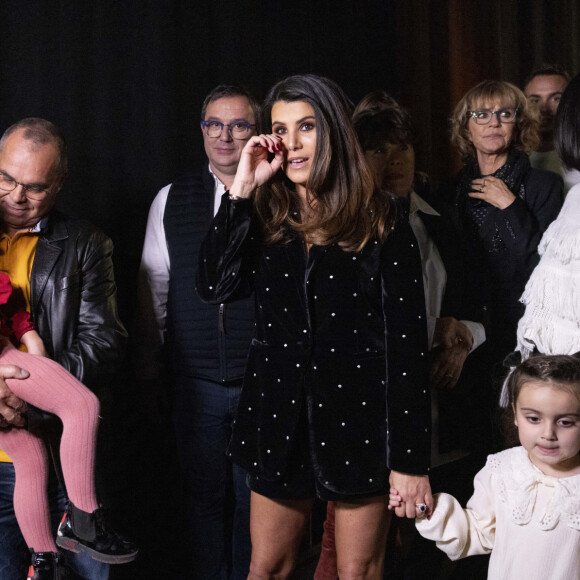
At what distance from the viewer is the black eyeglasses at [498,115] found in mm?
2883

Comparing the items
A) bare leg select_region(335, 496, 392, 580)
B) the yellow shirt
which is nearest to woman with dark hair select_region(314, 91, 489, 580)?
bare leg select_region(335, 496, 392, 580)

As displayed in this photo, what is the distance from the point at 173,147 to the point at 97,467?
1.35 meters

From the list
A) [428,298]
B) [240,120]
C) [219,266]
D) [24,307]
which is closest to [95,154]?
[240,120]

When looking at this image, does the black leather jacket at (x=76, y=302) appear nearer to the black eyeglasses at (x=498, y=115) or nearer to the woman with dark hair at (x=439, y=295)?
the woman with dark hair at (x=439, y=295)

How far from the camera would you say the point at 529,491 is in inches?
73.7

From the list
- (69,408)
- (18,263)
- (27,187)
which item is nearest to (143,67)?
(27,187)

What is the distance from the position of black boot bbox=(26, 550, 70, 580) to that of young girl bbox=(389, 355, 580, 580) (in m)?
0.99

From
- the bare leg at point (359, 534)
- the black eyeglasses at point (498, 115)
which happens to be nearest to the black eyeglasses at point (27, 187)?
the bare leg at point (359, 534)

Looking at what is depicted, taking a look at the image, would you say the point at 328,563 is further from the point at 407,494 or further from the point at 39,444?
the point at 39,444

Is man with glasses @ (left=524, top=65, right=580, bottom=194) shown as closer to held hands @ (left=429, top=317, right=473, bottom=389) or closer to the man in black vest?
held hands @ (left=429, top=317, right=473, bottom=389)

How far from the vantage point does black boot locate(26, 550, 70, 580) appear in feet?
7.19

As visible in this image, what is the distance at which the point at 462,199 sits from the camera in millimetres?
2910

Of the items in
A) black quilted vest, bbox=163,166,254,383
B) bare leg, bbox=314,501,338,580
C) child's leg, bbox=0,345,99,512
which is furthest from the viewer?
black quilted vest, bbox=163,166,254,383

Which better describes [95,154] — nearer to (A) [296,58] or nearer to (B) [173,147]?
(B) [173,147]
